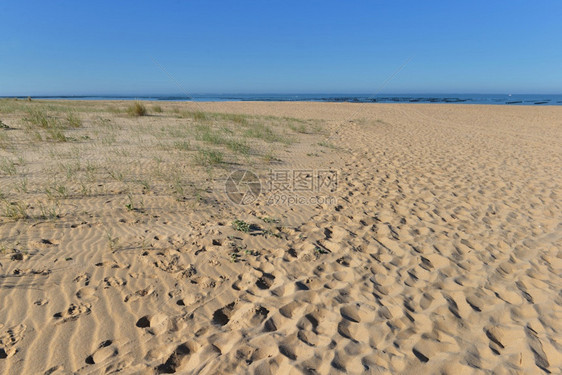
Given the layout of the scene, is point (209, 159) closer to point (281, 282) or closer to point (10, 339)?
point (281, 282)

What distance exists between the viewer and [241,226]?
415cm

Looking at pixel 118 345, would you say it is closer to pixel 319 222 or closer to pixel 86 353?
pixel 86 353

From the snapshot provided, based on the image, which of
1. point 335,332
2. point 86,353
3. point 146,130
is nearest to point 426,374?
point 335,332

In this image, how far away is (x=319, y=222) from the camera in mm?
4555

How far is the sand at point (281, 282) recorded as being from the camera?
7.41 ft

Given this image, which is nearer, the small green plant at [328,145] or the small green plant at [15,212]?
the small green plant at [15,212]

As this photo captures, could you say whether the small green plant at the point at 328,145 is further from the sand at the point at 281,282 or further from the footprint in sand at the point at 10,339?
the footprint in sand at the point at 10,339

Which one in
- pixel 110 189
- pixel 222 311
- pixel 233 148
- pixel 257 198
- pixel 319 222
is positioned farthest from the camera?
pixel 233 148

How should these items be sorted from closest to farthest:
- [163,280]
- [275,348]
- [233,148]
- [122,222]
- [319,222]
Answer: [275,348]
[163,280]
[122,222]
[319,222]
[233,148]

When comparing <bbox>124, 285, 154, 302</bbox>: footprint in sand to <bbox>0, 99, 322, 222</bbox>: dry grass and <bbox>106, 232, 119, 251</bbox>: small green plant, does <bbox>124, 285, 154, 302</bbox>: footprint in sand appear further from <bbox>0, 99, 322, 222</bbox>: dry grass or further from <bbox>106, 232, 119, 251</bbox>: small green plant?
<bbox>0, 99, 322, 222</bbox>: dry grass

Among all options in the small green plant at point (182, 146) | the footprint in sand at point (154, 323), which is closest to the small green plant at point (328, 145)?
the small green plant at point (182, 146)

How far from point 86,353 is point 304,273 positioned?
6.48 ft

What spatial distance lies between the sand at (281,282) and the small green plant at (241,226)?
0.13 meters

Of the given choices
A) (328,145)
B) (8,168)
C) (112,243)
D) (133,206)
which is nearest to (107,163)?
(8,168)
